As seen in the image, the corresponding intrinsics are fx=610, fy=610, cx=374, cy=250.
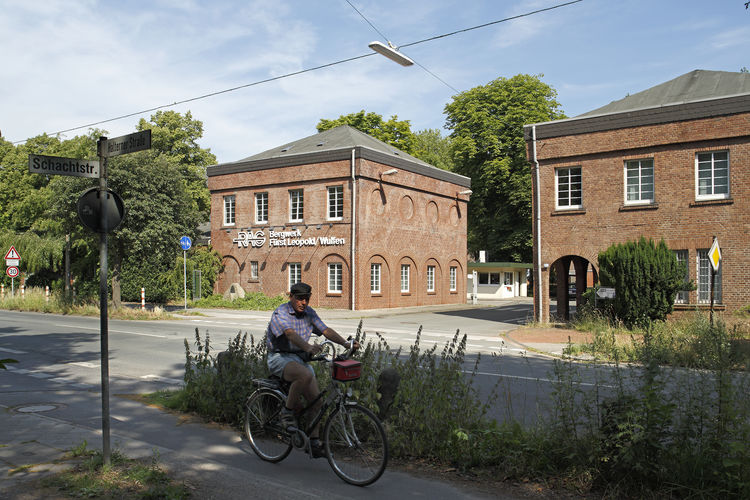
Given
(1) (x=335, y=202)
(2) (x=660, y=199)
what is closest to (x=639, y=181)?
(2) (x=660, y=199)

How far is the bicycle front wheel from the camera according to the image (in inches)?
195

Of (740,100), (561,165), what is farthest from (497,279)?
(740,100)

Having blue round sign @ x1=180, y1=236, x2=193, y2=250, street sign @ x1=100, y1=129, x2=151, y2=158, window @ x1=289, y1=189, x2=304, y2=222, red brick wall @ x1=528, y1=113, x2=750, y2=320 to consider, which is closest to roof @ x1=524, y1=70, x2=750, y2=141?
red brick wall @ x1=528, y1=113, x2=750, y2=320

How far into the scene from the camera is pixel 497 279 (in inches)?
2041

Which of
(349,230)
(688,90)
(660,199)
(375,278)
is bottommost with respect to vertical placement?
(375,278)

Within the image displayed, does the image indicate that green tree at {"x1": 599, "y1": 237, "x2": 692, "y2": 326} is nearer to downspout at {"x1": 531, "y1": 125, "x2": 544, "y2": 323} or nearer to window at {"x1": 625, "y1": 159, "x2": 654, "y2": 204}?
window at {"x1": 625, "y1": 159, "x2": 654, "y2": 204}

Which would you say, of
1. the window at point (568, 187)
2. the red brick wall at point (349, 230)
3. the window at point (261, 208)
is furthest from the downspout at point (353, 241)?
the window at point (568, 187)

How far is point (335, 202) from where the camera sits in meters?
33.1

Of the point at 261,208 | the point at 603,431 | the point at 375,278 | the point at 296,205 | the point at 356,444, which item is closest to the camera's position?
the point at 603,431

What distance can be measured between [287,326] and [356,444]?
49.2 inches

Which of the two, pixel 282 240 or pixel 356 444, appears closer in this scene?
pixel 356 444

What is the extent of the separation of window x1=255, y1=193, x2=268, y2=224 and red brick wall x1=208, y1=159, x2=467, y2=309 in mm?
312

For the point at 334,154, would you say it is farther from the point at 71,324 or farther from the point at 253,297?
the point at 71,324

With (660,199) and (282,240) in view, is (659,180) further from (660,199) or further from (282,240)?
(282,240)
